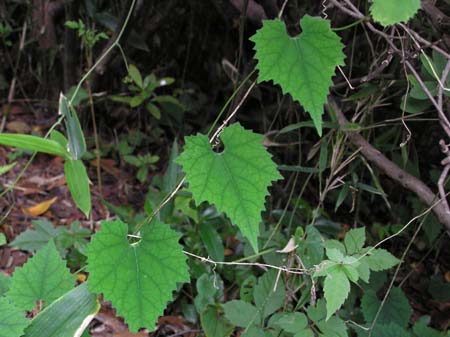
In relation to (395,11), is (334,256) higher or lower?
lower

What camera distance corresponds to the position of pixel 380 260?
3.58ft

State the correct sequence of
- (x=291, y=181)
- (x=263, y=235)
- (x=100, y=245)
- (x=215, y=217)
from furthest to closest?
1. (x=291, y=181)
2. (x=215, y=217)
3. (x=263, y=235)
4. (x=100, y=245)

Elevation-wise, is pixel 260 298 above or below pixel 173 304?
above

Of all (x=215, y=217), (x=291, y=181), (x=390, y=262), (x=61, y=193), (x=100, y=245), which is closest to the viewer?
(x=100, y=245)

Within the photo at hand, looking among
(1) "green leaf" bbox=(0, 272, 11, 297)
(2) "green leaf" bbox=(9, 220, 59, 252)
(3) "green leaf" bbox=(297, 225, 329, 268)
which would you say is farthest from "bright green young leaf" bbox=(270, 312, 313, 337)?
(2) "green leaf" bbox=(9, 220, 59, 252)

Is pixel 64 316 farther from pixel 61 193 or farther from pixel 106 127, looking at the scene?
Result: pixel 106 127

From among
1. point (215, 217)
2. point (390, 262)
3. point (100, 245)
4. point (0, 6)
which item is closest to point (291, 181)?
point (215, 217)

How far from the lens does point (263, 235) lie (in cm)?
136

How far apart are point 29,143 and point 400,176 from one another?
0.78 meters

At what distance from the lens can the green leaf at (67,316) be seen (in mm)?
881

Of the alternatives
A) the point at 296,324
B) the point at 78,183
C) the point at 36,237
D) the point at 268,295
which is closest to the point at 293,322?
the point at 296,324

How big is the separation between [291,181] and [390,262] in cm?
65

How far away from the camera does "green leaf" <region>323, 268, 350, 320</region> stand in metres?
0.85

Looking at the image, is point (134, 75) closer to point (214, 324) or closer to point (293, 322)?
point (214, 324)
